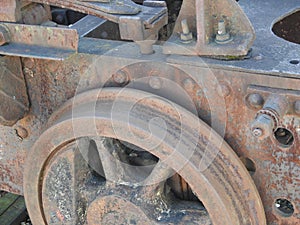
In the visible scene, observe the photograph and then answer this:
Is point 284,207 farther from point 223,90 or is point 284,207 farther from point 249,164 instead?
point 223,90

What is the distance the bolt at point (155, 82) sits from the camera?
6.46 ft

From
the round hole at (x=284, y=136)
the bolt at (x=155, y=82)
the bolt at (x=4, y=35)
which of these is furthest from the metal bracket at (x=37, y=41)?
the round hole at (x=284, y=136)

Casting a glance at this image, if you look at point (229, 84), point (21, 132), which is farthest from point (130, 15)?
point (21, 132)

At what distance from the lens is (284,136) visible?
6.34 feet

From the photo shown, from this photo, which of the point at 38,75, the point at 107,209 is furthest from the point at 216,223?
the point at 38,75

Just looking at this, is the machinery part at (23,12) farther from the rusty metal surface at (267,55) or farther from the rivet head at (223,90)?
the rivet head at (223,90)

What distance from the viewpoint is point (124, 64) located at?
1999 mm

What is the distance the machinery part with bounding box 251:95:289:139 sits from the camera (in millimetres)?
1669

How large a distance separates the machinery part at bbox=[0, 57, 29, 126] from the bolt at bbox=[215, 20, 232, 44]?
778 mm

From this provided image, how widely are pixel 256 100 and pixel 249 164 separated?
28 cm

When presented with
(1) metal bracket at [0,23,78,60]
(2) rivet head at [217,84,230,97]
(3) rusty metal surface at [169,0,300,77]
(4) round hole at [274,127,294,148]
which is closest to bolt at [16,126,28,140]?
(1) metal bracket at [0,23,78,60]

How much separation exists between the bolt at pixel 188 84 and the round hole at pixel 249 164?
0.97ft

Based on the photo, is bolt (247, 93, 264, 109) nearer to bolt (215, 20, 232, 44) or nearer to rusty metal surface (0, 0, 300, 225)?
rusty metal surface (0, 0, 300, 225)

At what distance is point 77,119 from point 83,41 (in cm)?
32
